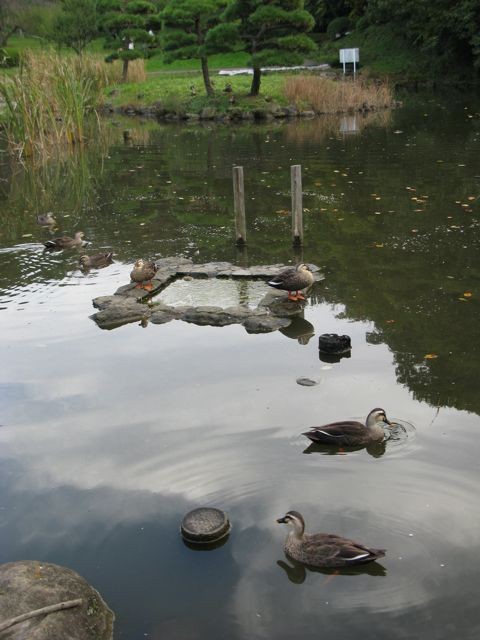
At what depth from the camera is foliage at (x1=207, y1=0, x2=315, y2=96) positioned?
26219mm

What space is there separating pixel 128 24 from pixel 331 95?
1280 centimetres

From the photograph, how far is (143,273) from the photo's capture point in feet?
29.7

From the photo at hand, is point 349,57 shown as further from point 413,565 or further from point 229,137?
point 413,565

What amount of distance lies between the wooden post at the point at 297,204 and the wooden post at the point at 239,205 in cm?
76

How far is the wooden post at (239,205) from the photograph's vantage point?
10.5 metres

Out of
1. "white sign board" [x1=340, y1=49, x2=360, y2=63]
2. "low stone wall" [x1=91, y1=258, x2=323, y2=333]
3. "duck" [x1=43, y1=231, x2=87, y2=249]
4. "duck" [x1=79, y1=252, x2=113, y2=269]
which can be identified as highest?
"white sign board" [x1=340, y1=49, x2=360, y2=63]

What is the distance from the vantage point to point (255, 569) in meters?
4.41

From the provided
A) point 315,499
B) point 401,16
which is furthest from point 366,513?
point 401,16

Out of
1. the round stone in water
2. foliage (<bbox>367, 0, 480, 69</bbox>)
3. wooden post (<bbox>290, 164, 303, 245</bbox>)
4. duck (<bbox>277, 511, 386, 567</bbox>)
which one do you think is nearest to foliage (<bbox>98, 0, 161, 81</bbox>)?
foliage (<bbox>367, 0, 480, 69</bbox>)

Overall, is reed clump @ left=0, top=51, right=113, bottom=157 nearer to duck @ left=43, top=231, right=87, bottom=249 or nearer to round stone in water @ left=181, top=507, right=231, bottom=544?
duck @ left=43, top=231, right=87, bottom=249

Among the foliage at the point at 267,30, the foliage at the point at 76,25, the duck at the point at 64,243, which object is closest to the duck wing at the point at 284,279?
the duck at the point at 64,243

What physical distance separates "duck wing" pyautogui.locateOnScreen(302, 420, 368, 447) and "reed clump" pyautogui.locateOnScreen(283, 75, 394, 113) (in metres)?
24.8

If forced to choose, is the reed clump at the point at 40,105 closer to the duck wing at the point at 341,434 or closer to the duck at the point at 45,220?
the duck at the point at 45,220

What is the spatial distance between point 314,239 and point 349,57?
2466 cm
